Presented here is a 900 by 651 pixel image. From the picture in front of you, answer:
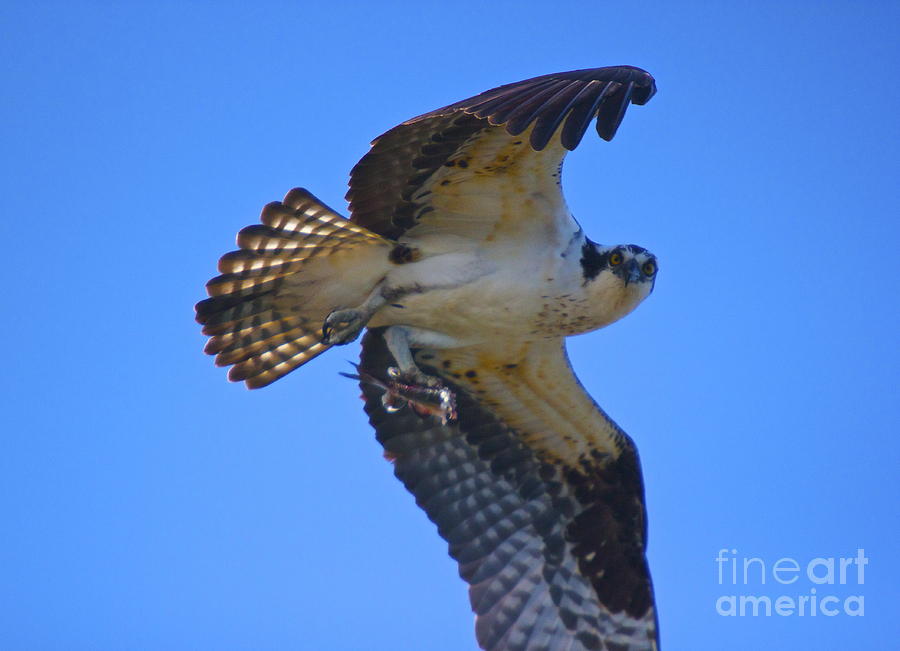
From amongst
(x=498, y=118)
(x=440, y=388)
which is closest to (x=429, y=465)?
(x=440, y=388)

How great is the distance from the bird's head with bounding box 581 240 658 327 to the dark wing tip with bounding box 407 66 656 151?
56.3 inches

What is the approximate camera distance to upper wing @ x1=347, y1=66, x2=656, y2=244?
6684 mm

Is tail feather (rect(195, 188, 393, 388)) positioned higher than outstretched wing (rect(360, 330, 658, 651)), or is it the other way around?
tail feather (rect(195, 188, 393, 388))

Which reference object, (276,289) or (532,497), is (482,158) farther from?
(532,497)

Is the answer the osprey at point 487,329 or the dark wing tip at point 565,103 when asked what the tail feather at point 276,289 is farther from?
the dark wing tip at point 565,103

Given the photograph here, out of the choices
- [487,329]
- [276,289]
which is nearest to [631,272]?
[487,329]

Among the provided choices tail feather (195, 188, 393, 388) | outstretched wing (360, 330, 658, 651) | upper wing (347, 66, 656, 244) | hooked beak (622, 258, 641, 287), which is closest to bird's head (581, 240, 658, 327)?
hooked beak (622, 258, 641, 287)

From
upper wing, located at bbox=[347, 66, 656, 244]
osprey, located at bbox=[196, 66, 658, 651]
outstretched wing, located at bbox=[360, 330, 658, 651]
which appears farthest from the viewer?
outstretched wing, located at bbox=[360, 330, 658, 651]

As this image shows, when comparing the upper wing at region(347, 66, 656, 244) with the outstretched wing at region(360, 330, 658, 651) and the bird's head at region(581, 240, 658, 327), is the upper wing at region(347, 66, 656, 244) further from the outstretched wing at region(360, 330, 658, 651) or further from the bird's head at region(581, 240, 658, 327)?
the outstretched wing at region(360, 330, 658, 651)

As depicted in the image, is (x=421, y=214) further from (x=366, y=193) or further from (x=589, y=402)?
(x=589, y=402)

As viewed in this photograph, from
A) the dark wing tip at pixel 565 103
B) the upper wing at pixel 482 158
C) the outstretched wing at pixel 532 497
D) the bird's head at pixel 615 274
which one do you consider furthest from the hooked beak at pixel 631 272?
the dark wing tip at pixel 565 103

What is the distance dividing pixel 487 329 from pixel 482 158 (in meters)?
1.25

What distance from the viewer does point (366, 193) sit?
8.09 metres

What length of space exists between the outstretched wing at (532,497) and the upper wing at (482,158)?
116cm
